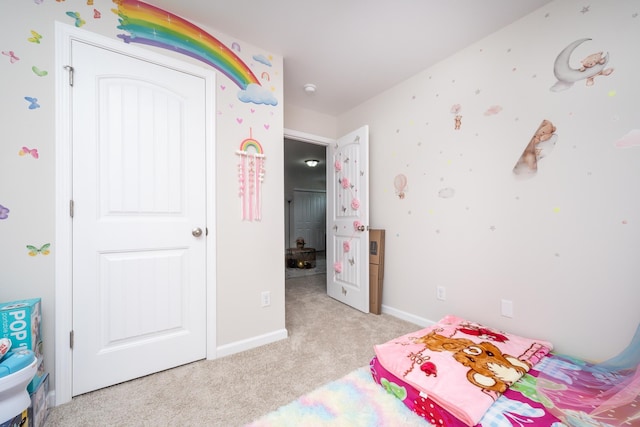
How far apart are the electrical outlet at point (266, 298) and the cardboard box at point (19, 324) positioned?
1.27m

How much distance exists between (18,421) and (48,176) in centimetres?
116

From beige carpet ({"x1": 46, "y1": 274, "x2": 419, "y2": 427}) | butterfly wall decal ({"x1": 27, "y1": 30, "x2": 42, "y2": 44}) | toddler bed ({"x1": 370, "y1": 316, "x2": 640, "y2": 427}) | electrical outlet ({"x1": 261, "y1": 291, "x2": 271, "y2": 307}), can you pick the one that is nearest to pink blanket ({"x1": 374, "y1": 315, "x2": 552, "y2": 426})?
toddler bed ({"x1": 370, "y1": 316, "x2": 640, "y2": 427})

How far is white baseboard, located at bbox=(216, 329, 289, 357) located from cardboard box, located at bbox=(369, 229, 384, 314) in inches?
39.5

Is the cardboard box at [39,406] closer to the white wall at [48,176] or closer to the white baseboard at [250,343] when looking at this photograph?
the white wall at [48,176]

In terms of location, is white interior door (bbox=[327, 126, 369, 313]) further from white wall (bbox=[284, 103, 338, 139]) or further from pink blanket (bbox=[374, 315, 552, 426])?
pink blanket (bbox=[374, 315, 552, 426])

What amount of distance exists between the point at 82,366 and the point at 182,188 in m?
1.19

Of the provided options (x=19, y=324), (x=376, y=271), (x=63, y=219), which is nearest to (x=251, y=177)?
(x=63, y=219)

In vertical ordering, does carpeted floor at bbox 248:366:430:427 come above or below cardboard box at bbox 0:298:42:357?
below

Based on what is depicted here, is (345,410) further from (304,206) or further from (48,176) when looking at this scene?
(304,206)

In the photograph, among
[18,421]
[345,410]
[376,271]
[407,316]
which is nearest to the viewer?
[18,421]

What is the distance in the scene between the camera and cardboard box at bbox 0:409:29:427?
0.99m

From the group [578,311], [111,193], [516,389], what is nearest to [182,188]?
[111,193]

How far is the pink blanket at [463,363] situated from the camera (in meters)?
1.20

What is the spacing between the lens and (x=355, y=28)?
1.88 meters
